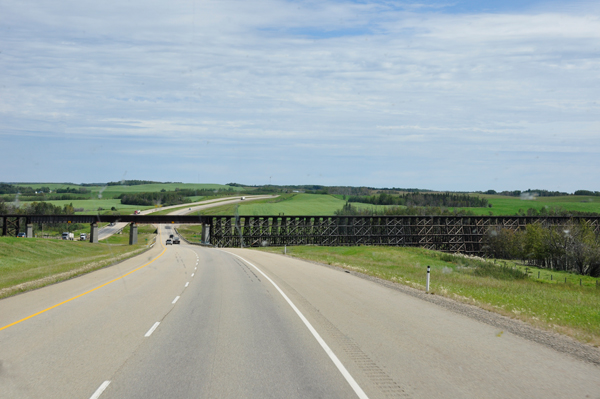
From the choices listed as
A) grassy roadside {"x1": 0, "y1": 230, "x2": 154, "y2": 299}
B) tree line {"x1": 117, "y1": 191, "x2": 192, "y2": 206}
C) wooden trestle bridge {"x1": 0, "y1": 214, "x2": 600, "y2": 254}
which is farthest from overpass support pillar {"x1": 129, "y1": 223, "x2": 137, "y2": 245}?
tree line {"x1": 117, "y1": 191, "x2": 192, "y2": 206}

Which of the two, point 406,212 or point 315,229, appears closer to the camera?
point 315,229

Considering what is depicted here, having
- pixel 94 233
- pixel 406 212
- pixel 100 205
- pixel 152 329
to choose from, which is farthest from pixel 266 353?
pixel 406 212

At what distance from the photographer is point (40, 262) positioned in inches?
1537

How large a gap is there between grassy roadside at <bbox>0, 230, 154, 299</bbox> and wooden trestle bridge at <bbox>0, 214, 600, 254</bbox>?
106 ft

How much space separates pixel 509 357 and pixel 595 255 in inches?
2089

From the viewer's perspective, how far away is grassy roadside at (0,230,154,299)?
815 inches

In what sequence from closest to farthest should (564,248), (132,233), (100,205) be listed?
(564,248), (132,233), (100,205)

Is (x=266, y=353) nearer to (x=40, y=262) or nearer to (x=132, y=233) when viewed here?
(x=40, y=262)

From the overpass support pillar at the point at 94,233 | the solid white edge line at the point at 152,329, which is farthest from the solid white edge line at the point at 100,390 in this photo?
the overpass support pillar at the point at 94,233

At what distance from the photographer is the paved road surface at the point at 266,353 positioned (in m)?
6.51

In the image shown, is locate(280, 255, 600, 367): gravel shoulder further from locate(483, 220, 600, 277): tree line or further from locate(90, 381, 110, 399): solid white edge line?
locate(483, 220, 600, 277): tree line

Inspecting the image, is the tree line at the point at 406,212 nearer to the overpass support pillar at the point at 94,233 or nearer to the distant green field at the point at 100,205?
the distant green field at the point at 100,205

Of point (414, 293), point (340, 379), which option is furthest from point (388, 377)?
point (414, 293)

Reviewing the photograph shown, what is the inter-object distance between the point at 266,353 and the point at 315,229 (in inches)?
3529
